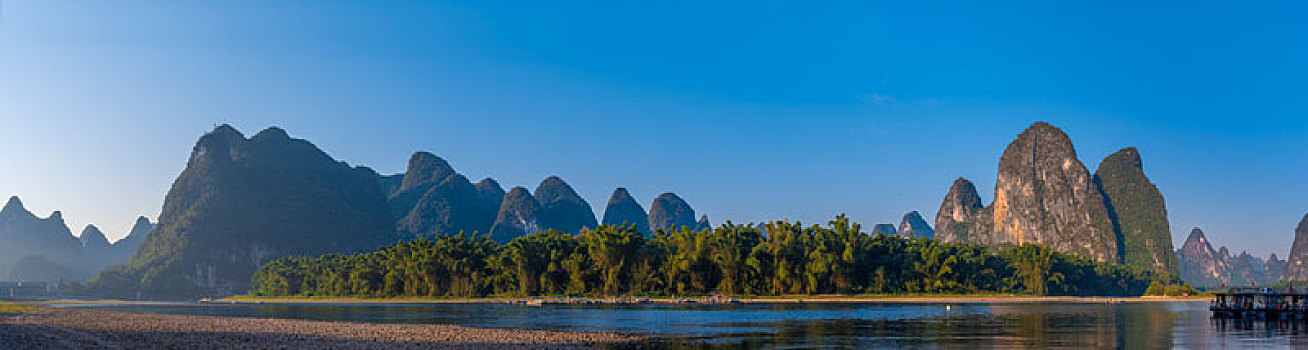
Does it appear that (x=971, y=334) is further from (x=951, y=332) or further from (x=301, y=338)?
(x=301, y=338)

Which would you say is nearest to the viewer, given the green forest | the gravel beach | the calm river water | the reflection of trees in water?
the gravel beach

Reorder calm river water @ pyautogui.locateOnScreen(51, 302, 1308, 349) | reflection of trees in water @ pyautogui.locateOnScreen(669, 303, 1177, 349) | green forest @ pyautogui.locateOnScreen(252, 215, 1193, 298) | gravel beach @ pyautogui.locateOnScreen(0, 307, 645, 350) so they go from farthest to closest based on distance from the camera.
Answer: green forest @ pyautogui.locateOnScreen(252, 215, 1193, 298) → calm river water @ pyautogui.locateOnScreen(51, 302, 1308, 349) → reflection of trees in water @ pyautogui.locateOnScreen(669, 303, 1177, 349) → gravel beach @ pyautogui.locateOnScreen(0, 307, 645, 350)

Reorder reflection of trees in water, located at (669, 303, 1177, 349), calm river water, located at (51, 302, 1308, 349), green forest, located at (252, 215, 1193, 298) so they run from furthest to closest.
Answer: green forest, located at (252, 215, 1193, 298) → calm river water, located at (51, 302, 1308, 349) → reflection of trees in water, located at (669, 303, 1177, 349)

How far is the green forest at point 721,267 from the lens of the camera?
347 feet

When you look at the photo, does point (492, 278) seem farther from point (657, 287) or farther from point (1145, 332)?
point (1145, 332)

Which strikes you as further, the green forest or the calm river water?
the green forest

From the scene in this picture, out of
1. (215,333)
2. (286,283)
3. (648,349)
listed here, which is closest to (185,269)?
(286,283)

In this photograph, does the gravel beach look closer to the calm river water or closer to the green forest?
the calm river water

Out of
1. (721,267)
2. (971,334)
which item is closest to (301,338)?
(971,334)

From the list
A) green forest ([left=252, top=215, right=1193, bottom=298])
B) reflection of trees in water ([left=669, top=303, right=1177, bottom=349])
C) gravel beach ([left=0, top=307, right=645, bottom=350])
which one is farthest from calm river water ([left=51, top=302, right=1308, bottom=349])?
green forest ([left=252, top=215, right=1193, bottom=298])

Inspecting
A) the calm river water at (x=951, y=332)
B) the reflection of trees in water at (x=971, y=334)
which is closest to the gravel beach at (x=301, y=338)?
the calm river water at (x=951, y=332)

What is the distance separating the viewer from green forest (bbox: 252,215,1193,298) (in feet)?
347

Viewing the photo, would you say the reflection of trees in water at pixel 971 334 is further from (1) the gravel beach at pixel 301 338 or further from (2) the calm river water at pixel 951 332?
(1) the gravel beach at pixel 301 338

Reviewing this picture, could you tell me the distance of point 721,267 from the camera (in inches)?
4168
